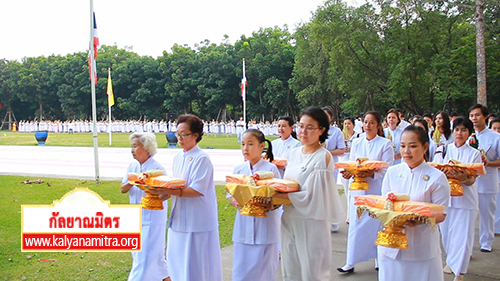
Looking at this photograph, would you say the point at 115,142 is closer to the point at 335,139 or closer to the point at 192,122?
the point at 335,139

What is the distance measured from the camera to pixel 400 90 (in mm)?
26203

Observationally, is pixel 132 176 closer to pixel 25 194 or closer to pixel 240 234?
pixel 240 234

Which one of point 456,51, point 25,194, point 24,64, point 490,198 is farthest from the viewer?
point 24,64

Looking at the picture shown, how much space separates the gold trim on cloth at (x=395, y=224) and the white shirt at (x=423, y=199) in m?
0.17

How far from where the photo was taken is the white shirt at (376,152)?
5273 millimetres

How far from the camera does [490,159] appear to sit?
599cm

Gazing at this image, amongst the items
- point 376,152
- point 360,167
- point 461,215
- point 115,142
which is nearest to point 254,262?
point 360,167

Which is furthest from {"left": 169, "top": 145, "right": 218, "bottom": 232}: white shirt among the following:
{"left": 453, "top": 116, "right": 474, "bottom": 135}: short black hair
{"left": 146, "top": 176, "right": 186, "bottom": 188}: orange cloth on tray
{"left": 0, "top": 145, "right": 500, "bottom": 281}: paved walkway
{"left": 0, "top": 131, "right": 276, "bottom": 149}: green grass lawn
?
{"left": 0, "top": 131, "right": 276, "bottom": 149}: green grass lawn

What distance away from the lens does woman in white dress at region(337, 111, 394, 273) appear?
506cm

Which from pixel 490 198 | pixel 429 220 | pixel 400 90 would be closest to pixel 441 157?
pixel 490 198

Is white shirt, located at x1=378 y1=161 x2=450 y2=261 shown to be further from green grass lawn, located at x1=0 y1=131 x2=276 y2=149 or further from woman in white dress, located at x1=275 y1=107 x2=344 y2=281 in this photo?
green grass lawn, located at x1=0 y1=131 x2=276 y2=149

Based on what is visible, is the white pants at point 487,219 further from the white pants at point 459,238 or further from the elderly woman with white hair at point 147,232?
the elderly woman with white hair at point 147,232

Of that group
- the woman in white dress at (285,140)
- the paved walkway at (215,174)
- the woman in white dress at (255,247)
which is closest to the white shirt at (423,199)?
the woman in white dress at (255,247)

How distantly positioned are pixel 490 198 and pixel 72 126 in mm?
51246
